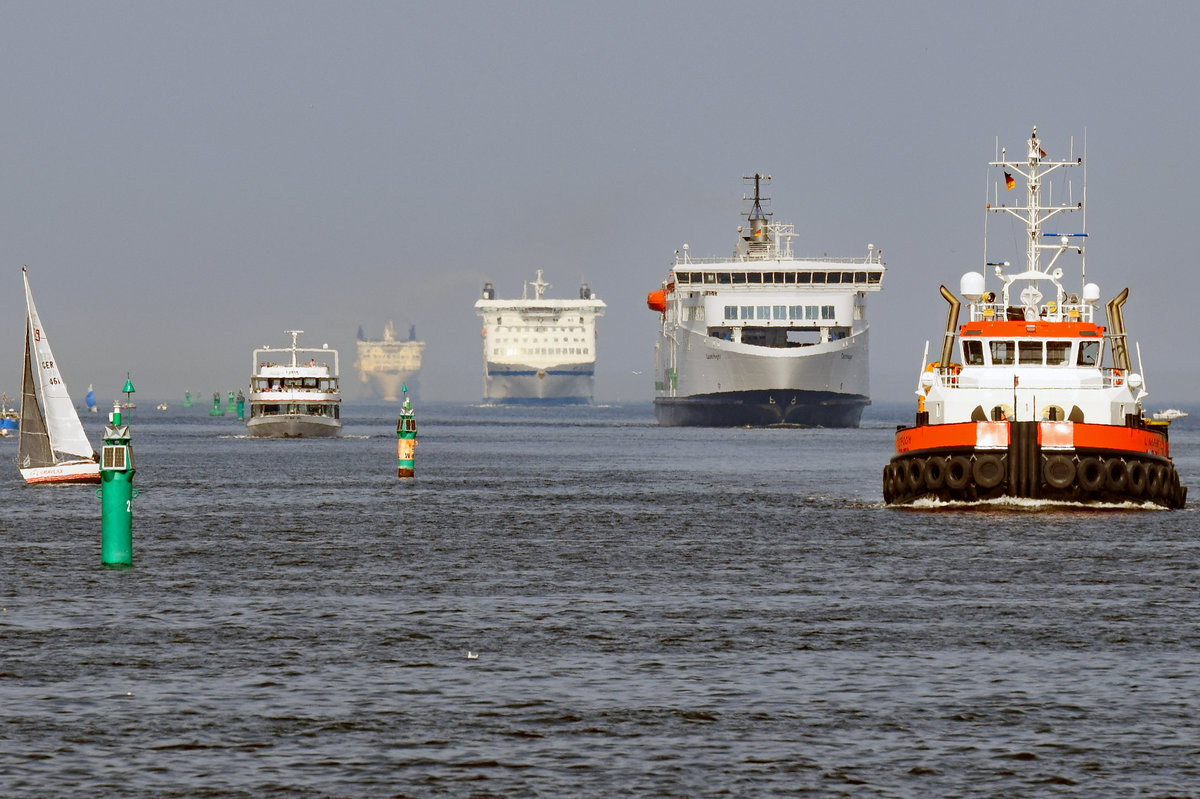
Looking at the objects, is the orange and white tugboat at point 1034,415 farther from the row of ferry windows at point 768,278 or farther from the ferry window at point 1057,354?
the row of ferry windows at point 768,278

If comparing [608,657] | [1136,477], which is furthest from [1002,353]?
[608,657]

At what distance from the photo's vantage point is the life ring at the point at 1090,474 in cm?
4462

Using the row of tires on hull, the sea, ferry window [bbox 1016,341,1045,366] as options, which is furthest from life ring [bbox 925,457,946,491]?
ferry window [bbox 1016,341,1045,366]

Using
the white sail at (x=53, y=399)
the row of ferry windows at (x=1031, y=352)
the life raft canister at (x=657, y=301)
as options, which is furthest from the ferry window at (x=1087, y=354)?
the life raft canister at (x=657, y=301)

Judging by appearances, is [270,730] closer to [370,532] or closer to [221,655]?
[221,655]

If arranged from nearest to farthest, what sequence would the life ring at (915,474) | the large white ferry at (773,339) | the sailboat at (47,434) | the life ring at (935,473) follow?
the life ring at (935,473), the life ring at (915,474), the sailboat at (47,434), the large white ferry at (773,339)

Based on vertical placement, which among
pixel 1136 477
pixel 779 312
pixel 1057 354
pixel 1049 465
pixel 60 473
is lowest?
pixel 60 473

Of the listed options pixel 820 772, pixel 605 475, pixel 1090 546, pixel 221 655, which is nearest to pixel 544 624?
pixel 221 655

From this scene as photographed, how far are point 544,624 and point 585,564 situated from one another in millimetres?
9466

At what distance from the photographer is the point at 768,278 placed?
142 meters

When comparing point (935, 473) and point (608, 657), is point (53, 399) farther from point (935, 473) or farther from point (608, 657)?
point (608, 657)

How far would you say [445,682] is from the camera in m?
19.8

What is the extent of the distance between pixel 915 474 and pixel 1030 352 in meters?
4.57

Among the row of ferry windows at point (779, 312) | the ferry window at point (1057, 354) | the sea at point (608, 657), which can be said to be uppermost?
the row of ferry windows at point (779, 312)
